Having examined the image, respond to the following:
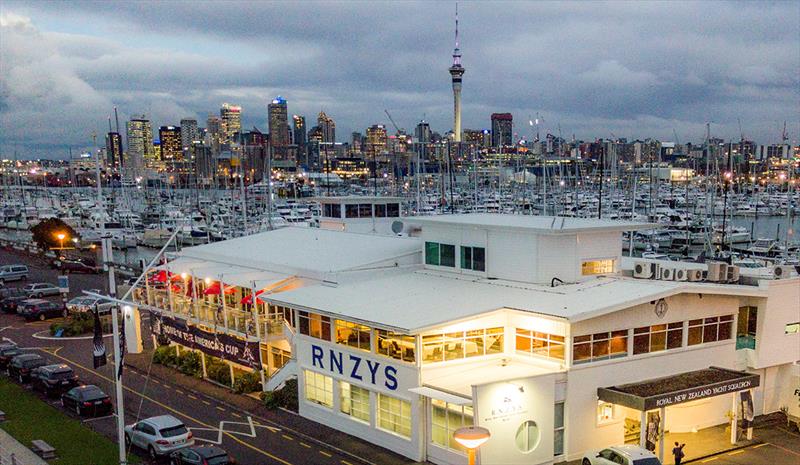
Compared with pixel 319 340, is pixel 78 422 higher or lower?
lower

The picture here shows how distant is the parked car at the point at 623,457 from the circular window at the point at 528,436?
188 cm

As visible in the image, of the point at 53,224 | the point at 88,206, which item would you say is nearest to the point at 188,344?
the point at 53,224

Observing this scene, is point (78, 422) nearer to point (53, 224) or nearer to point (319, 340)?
point (319, 340)

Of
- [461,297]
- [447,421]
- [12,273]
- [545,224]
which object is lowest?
[12,273]

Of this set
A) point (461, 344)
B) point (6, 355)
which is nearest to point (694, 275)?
point (461, 344)

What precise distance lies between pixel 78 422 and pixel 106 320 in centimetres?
1973

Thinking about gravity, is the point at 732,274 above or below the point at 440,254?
below

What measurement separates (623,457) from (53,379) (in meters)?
26.3

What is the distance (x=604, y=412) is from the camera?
24.9m

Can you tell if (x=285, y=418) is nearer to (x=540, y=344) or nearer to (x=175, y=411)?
(x=175, y=411)

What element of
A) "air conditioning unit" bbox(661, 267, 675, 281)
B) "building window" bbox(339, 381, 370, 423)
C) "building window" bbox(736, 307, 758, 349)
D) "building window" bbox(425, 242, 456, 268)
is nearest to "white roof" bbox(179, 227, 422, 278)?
"building window" bbox(425, 242, 456, 268)

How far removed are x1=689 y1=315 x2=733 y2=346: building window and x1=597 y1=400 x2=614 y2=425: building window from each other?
4852mm

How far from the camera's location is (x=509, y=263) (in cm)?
2912

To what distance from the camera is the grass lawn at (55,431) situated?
80.1 ft
